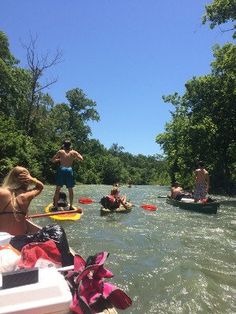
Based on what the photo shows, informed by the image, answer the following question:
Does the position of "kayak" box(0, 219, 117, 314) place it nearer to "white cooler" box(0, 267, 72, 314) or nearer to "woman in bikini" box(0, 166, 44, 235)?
"white cooler" box(0, 267, 72, 314)

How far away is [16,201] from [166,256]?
406 centimetres

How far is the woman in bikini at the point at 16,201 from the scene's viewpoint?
617cm

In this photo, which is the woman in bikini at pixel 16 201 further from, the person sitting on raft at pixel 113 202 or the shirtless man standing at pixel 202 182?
the shirtless man standing at pixel 202 182

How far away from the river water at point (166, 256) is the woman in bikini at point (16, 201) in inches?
75.9

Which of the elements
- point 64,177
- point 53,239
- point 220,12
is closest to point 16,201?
point 53,239

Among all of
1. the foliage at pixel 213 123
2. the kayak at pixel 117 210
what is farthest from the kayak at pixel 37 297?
A: the foliage at pixel 213 123

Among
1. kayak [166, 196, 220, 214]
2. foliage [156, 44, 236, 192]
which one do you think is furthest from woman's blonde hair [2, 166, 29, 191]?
foliage [156, 44, 236, 192]

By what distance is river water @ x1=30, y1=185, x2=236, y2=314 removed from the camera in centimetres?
655

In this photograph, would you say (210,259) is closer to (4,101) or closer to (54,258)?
(54,258)

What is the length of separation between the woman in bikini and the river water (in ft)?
6.32

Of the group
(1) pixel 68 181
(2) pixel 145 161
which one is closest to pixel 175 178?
(1) pixel 68 181

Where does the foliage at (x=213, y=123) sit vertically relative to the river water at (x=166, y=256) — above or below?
above

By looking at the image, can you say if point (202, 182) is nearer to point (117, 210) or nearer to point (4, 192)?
point (117, 210)

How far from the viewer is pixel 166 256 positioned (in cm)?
928
